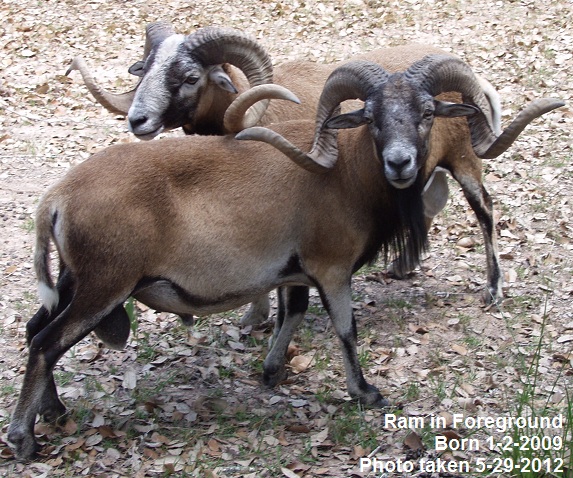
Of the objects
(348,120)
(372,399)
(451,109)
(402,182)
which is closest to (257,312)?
(372,399)

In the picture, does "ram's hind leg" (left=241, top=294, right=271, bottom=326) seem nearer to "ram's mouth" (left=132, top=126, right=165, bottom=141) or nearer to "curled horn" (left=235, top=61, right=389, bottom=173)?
"ram's mouth" (left=132, top=126, right=165, bottom=141)

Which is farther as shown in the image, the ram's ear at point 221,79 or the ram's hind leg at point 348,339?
the ram's ear at point 221,79

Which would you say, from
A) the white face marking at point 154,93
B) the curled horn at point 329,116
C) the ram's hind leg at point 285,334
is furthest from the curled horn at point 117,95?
the ram's hind leg at point 285,334

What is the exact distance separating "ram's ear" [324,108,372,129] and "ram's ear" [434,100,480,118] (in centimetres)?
50

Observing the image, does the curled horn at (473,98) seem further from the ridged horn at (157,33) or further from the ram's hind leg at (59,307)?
the ram's hind leg at (59,307)

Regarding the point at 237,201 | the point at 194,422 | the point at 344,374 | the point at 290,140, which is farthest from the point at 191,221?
the point at 344,374

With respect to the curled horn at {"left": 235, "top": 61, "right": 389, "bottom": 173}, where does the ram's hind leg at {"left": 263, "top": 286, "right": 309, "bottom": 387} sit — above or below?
below

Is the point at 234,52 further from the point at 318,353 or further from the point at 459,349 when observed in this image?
the point at 459,349

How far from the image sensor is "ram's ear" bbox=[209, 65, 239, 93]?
6.38 metres

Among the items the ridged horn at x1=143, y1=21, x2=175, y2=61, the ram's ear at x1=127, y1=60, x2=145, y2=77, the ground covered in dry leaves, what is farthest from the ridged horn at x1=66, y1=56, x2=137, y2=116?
the ground covered in dry leaves

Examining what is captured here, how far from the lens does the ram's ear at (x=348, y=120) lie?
5336 millimetres

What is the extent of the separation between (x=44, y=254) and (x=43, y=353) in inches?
25.4

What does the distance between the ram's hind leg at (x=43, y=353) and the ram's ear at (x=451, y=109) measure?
8.36ft

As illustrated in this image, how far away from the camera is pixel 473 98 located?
5809mm
